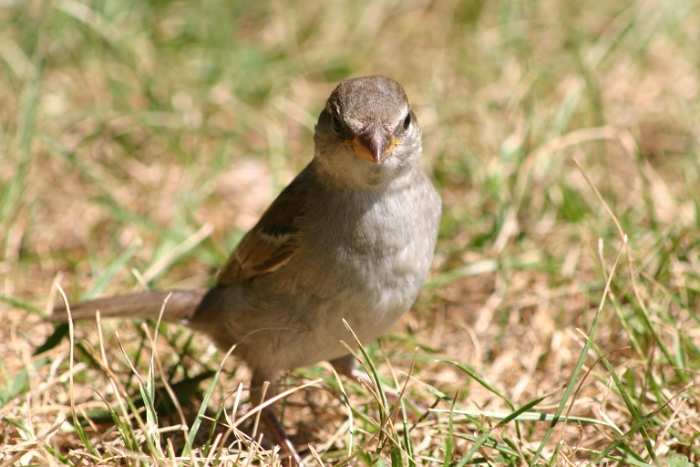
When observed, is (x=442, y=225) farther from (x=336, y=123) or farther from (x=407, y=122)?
(x=336, y=123)

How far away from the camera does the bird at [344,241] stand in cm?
323

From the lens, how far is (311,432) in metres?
3.79

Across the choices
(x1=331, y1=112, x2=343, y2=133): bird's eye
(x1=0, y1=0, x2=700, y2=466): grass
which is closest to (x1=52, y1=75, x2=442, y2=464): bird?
(x1=331, y1=112, x2=343, y2=133): bird's eye

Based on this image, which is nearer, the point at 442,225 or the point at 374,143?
the point at 374,143

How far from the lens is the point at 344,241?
130 inches

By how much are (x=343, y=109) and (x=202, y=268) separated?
2.15m

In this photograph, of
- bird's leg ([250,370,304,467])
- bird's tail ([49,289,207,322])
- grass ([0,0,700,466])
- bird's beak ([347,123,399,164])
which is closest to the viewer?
bird's beak ([347,123,399,164])

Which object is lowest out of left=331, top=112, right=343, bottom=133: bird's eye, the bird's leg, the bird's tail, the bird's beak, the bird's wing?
the bird's leg

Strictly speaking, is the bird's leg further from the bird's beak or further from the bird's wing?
the bird's beak

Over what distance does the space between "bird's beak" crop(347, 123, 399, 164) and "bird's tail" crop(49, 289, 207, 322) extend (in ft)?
4.42

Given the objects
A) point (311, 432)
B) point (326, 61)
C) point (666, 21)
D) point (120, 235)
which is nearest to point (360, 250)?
point (311, 432)

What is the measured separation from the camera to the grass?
→ 3.17 meters

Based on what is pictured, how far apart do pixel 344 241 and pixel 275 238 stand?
0.42m

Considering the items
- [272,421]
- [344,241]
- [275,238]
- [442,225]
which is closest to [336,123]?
[344,241]
